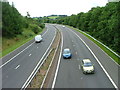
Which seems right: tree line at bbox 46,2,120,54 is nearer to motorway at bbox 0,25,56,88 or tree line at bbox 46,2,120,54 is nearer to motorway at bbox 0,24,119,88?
→ motorway at bbox 0,24,119,88

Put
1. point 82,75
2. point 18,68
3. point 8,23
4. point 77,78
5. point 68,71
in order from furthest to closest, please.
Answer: point 8,23
point 18,68
point 68,71
point 82,75
point 77,78

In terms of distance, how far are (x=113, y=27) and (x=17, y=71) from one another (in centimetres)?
2104

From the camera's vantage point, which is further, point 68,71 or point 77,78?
point 68,71

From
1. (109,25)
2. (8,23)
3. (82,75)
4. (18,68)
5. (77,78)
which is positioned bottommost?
(18,68)

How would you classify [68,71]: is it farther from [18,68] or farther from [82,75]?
[18,68]

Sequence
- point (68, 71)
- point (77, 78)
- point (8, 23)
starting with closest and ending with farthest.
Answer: point (77, 78), point (68, 71), point (8, 23)

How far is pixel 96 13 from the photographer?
2997 inches

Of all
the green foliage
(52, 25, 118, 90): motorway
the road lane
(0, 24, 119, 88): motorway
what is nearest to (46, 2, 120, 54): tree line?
(0, 24, 119, 88): motorway

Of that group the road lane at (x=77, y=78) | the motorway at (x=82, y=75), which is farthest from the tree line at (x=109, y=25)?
the road lane at (x=77, y=78)

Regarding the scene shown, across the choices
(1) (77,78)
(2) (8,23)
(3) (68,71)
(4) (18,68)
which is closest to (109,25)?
(3) (68,71)

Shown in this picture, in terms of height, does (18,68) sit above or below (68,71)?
below

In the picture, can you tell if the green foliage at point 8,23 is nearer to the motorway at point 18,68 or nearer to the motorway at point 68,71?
the motorway at point 18,68

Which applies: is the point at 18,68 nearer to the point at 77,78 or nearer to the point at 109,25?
the point at 77,78

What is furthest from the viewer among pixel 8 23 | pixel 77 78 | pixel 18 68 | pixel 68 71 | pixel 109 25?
pixel 8 23
